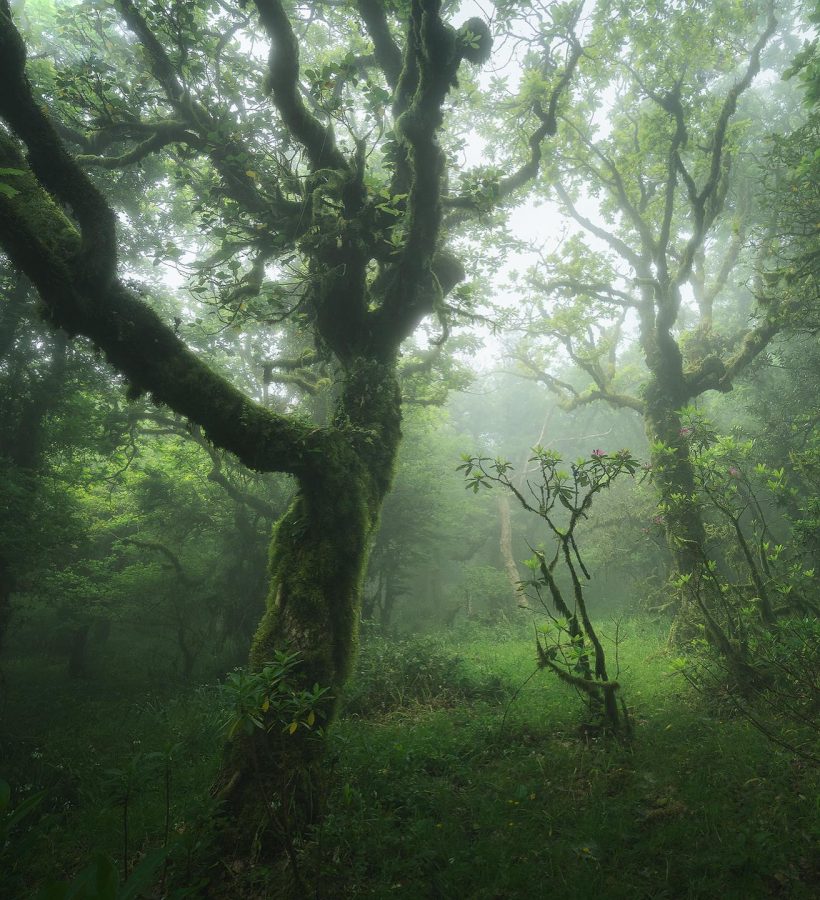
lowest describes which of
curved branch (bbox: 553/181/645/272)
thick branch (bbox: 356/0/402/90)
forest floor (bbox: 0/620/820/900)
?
forest floor (bbox: 0/620/820/900)

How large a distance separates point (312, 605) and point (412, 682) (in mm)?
4596

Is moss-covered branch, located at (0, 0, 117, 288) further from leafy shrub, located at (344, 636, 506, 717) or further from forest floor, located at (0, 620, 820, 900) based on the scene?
leafy shrub, located at (344, 636, 506, 717)

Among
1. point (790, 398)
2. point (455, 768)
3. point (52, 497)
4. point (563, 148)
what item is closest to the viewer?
point (455, 768)

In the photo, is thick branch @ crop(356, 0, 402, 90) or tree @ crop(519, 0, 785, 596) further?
tree @ crop(519, 0, 785, 596)

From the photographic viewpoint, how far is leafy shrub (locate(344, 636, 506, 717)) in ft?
25.1

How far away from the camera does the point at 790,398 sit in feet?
48.2

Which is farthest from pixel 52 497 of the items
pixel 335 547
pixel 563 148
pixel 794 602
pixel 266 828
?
pixel 563 148

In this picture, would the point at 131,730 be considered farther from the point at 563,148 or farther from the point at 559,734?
the point at 563,148

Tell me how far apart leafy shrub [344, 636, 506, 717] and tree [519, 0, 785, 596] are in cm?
407

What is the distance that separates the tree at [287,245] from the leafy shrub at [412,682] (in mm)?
3496

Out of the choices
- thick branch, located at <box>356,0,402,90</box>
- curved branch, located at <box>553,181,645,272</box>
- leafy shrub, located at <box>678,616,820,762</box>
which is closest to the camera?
leafy shrub, located at <box>678,616,820,762</box>

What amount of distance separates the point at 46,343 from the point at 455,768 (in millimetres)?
11992

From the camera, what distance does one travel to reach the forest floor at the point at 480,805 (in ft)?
9.99

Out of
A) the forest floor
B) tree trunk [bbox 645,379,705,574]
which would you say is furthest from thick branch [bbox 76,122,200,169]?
tree trunk [bbox 645,379,705,574]
